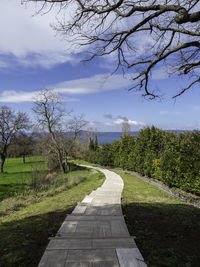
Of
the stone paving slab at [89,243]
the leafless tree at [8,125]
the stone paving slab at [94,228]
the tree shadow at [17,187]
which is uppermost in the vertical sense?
the leafless tree at [8,125]

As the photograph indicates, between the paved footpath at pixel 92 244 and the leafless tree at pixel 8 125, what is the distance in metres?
22.6

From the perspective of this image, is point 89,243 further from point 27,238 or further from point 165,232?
point 165,232

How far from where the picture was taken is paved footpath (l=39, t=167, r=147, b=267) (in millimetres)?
2607

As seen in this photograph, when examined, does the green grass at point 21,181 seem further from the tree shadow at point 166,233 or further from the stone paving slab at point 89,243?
the stone paving slab at point 89,243

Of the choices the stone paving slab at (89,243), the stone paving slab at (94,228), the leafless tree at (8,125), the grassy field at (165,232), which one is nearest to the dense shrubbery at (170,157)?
the grassy field at (165,232)

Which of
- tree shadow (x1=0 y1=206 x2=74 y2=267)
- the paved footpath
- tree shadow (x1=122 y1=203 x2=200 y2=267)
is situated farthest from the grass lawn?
tree shadow (x1=0 y1=206 x2=74 y2=267)

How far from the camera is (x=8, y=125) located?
2400 centimetres

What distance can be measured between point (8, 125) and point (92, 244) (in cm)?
2482

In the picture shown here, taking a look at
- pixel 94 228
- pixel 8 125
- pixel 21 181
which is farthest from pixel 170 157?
pixel 8 125

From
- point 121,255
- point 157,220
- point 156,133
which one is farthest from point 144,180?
point 121,255

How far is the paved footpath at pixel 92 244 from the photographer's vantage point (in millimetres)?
2607

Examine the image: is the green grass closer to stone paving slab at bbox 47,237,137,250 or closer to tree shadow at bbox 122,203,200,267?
tree shadow at bbox 122,203,200,267

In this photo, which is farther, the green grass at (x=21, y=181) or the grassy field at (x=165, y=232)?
the green grass at (x=21, y=181)

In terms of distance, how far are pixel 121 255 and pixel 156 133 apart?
9351 millimetres
